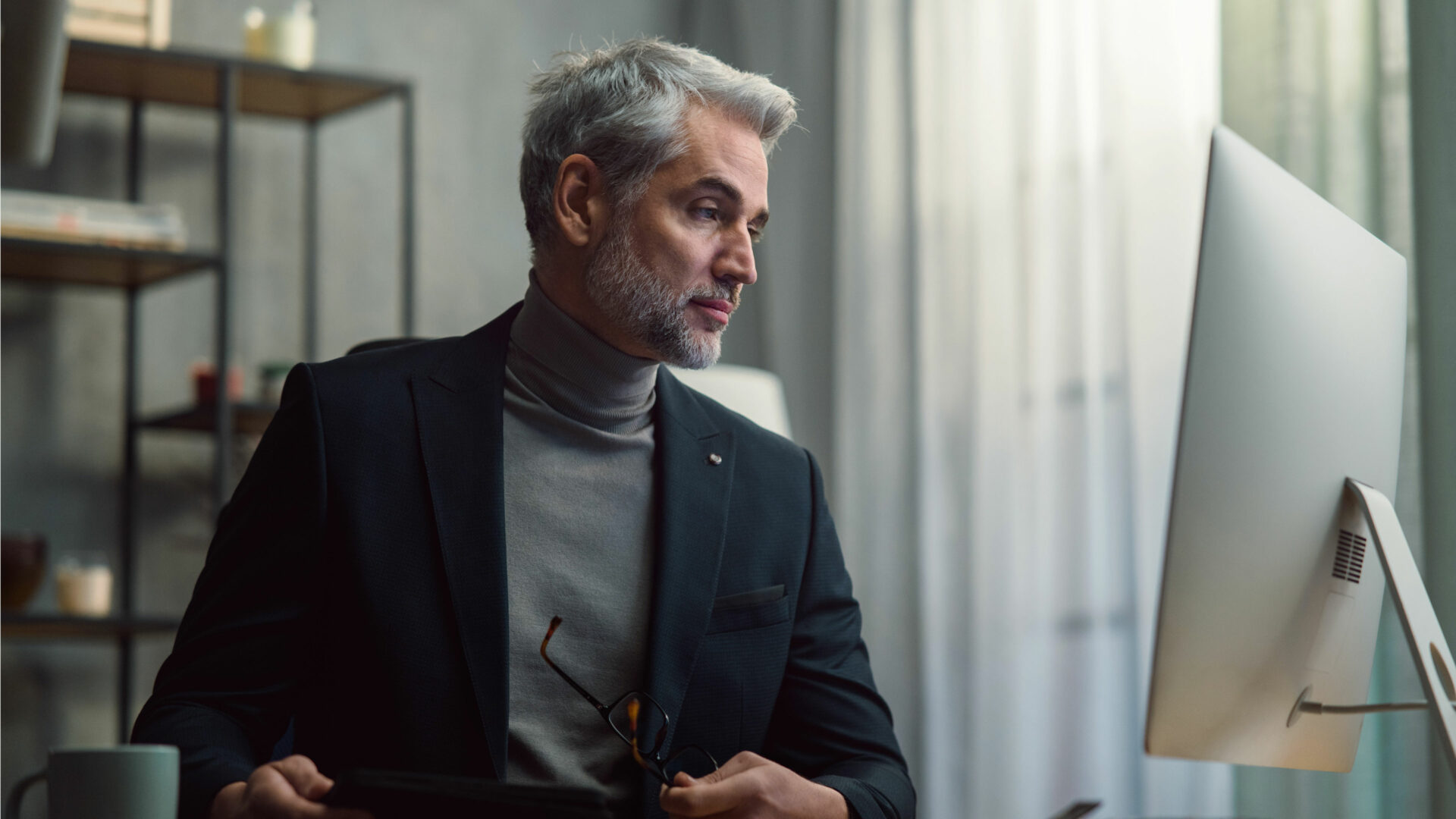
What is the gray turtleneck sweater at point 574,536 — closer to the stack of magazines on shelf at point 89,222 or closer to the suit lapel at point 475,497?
the suit lapel at point 475,497

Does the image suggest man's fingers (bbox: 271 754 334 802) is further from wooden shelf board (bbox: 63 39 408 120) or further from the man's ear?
wooden shelf board (bbox: 63 39 408 120)

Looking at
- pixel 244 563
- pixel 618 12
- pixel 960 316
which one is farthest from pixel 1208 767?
pixel 618 12

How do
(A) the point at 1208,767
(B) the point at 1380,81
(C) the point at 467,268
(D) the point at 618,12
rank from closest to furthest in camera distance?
(B) the point at 1380,81
(A) the point at 1208,767
(C) the point at 467,268
(D) the point at 618,12

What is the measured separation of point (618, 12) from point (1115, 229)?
6.37 feet

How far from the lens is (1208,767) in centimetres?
231

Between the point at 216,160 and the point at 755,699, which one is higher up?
the point at 216,160

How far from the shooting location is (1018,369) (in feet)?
9.22

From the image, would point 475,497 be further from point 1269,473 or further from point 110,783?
point 1269,473

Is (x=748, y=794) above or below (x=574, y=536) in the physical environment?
below

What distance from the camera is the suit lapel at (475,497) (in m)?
1.31

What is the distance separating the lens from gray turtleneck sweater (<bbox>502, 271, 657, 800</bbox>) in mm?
1375

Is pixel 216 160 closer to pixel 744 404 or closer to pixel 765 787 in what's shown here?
pixel 744 404

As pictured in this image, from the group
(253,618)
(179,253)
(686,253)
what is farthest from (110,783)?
(179,253)

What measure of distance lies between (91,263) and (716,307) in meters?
2.07
